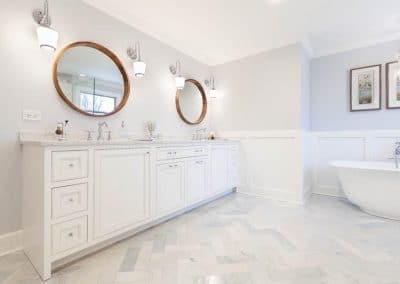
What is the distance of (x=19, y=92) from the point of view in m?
1.73

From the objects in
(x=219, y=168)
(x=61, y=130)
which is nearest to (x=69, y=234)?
(x=61, y=130)

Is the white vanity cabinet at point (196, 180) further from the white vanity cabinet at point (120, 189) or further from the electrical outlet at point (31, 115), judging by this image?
the electrical outlet at point (31, 115)

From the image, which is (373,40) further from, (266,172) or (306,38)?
(266,172)

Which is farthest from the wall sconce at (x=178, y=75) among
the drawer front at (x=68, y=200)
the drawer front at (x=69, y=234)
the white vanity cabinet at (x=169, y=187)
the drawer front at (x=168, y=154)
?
the drawer front at (x=69, y=234)

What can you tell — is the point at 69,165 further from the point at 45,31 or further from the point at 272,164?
the point at 272,164

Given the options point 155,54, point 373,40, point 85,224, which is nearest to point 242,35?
point 155,54

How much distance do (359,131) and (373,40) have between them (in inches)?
54.3

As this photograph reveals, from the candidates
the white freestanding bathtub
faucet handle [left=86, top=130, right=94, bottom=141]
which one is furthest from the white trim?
faucet handle [left=86, top=130, right=94, bottom=141]

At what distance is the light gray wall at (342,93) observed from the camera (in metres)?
3.01

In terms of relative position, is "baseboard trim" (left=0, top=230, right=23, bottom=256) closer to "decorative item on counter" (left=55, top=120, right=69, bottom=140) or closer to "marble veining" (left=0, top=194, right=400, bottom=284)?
"marble veining" (left=0, top=194, right=400, bottom=284)

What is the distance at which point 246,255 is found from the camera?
1.68 m

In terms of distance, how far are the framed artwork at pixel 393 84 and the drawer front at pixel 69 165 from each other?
4000 millimetres

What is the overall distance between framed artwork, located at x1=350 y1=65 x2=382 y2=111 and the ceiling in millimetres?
429

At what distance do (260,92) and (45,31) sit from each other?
9.35 ft
